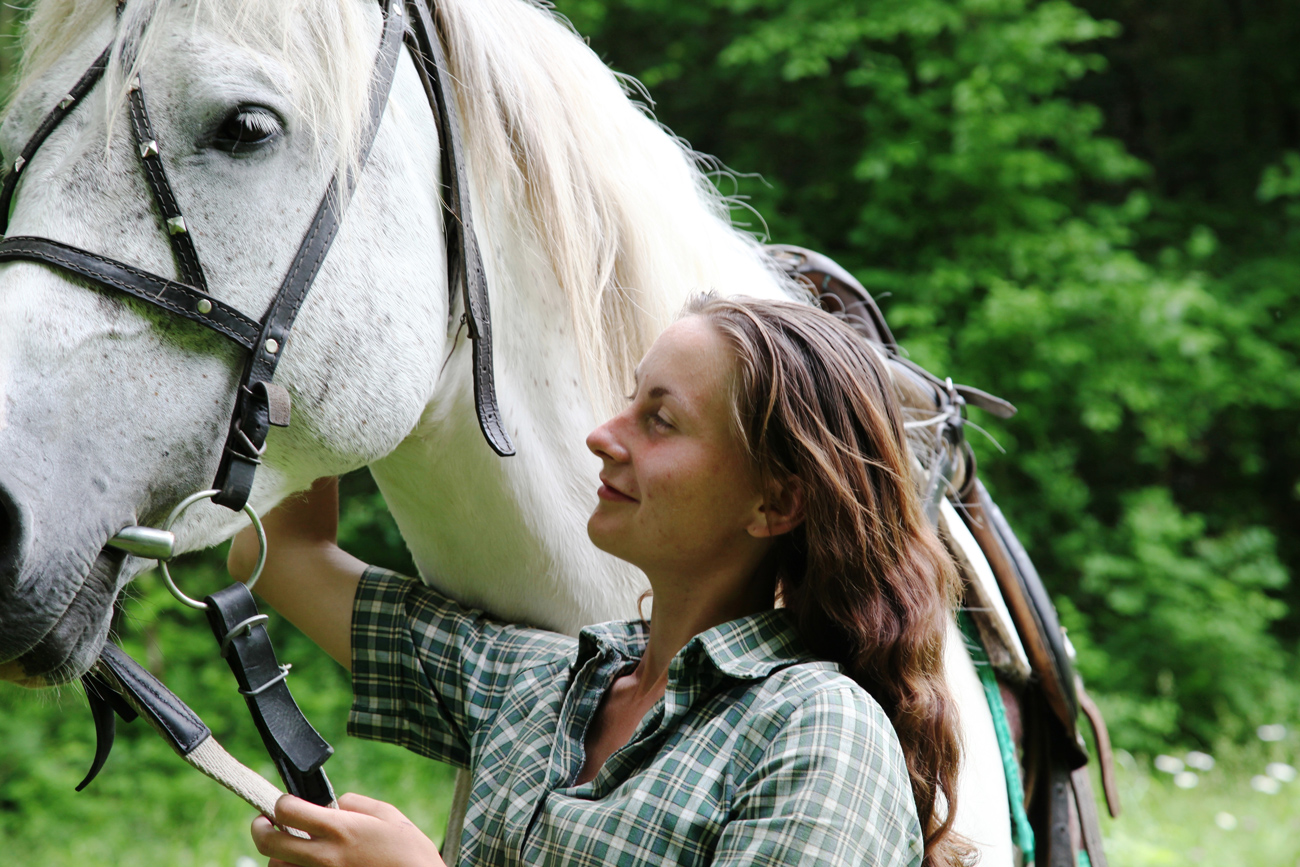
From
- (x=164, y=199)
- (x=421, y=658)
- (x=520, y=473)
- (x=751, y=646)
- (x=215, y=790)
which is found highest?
(x=164, y=199)

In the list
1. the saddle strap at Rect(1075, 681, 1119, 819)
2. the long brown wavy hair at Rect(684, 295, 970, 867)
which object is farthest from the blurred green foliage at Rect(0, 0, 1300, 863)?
the long brown wavy hair at Rect(684, 295, 970, 867)

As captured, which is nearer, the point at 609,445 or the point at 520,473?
the point at 609,445

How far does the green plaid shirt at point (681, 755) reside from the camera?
0.86 meters

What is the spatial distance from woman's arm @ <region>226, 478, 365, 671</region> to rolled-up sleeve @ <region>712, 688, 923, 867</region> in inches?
25.4

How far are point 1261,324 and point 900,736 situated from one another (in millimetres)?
4762

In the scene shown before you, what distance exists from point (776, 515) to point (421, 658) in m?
0.52

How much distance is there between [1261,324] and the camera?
4879mm

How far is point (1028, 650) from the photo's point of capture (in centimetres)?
178

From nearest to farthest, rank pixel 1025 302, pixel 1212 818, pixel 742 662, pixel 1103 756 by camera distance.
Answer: pixel 742 662 < pixel 1103 756 < pixel 1212 818 < pixel 1025 302

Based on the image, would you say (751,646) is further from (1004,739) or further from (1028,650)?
(1028,650)

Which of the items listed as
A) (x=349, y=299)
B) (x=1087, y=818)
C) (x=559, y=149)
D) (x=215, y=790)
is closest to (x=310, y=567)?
(x=349, y=299)

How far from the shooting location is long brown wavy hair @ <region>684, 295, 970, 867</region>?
3.20ft

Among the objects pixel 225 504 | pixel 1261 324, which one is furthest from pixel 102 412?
pixel 1261 324

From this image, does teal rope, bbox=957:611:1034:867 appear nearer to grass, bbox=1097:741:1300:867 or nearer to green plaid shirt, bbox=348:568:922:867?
green plaid shirt, bbox=348:568:922:867
